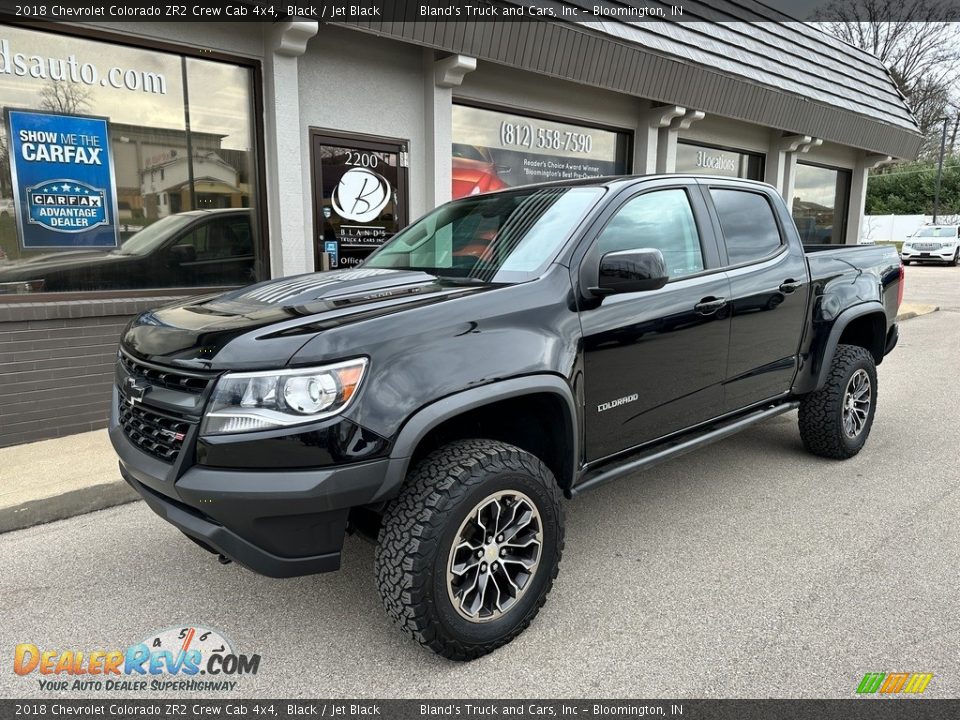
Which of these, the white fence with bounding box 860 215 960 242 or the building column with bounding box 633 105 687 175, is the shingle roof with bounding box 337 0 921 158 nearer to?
the building column with bounding box 633 105 687 175

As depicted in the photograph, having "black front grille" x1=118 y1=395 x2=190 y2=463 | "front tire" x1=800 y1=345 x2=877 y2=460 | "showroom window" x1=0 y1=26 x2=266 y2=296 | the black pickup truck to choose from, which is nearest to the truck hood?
the black pickup truck

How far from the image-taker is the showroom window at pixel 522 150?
26.0 ft

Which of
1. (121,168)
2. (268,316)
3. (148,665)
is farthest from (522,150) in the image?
(148,665)

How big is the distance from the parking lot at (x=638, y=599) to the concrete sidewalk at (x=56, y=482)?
10 cm

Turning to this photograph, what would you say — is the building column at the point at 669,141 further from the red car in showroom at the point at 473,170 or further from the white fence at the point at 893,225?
the white fence at the point at 893,225

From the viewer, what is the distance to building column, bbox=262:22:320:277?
5911mm

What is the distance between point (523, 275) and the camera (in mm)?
2902

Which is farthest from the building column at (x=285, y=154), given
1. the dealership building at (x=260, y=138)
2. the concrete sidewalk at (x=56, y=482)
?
the concrete sidewalk at (x=56, y=482)

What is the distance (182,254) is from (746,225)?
4.54 meters

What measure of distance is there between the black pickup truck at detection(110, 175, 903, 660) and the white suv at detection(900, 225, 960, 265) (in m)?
30.5

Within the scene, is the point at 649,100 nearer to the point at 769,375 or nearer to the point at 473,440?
the point at 769,375

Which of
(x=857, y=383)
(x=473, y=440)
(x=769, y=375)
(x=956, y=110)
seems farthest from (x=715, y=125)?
(x=956, y=110)

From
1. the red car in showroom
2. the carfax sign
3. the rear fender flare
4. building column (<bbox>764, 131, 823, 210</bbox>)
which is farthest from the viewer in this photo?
building column (<bbox>764, 131, 823, 210</bbox>)

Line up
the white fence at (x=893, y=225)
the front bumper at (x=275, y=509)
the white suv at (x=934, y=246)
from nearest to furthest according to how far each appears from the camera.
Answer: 1. the front bumper at (x=275, y=509)
2. the white suv at (x=934, y=246)
3. the white fence at (x=893, y=225)
